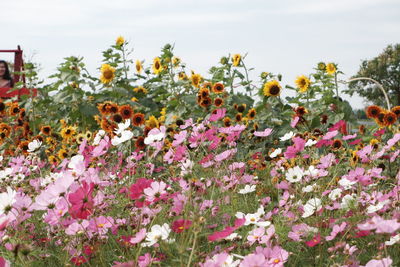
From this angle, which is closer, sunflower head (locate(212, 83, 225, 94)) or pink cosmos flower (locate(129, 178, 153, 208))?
pink cosmos flower (locate(129, 178, 153, 208))

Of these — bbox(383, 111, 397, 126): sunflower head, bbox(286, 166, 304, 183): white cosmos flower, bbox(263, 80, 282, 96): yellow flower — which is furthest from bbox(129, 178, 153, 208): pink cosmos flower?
bbox(263, 80, 282, 96): yellow flower

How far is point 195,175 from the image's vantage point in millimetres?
2617

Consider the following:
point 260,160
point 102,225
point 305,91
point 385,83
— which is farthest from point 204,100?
point 385,83

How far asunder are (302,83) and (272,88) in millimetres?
635

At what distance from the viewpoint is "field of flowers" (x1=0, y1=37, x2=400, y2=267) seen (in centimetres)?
178

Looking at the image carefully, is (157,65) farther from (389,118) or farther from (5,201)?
(5,201)

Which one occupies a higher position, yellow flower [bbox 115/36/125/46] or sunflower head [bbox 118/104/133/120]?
yellow flower [bbox 115/36/125/46]

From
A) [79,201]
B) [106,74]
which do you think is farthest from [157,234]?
[106,74]

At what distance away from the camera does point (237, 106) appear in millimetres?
5238

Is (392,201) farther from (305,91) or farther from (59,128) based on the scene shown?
(59,128)

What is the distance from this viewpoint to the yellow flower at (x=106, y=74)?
5.39m

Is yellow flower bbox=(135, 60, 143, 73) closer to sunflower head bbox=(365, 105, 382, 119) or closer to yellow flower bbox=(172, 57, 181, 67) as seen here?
yellow flower bbox=(172, 57, 181, 67)

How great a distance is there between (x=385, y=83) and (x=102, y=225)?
3753 cm

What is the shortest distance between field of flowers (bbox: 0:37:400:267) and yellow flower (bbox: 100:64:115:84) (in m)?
0.01
